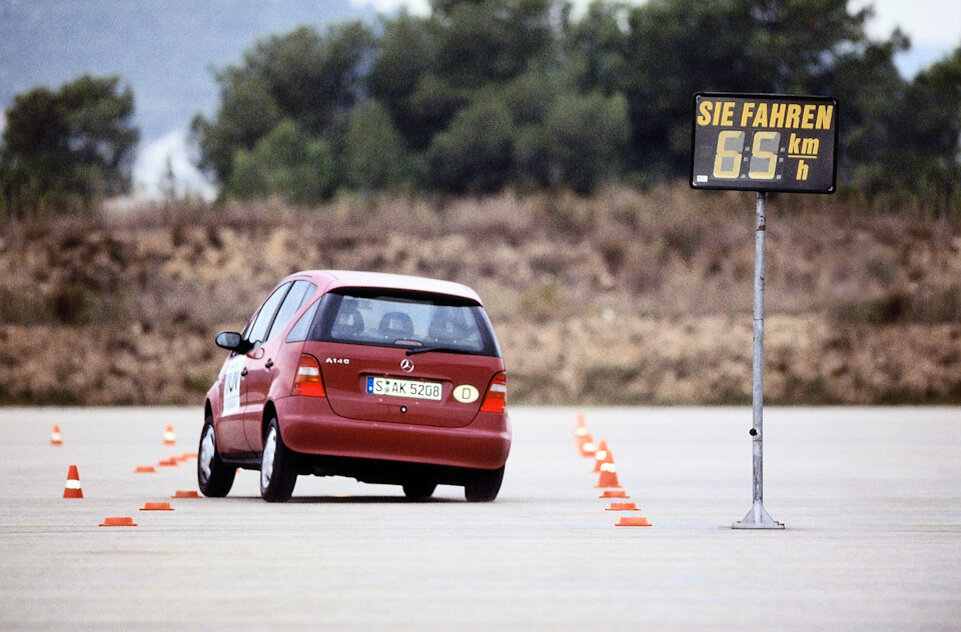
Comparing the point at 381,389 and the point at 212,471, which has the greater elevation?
the point at 381,389

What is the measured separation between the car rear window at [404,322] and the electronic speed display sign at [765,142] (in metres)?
2.82

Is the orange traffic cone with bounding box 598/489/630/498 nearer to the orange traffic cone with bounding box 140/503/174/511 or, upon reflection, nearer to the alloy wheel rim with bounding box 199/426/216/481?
the alloy wheel rim with bounding box 199/426/216/481

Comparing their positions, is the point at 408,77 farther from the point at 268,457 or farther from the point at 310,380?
the point at 310,380

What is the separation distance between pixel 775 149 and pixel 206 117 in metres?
68.6

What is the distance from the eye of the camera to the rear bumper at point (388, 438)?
47.2ft

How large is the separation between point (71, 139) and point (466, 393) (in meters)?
70.0

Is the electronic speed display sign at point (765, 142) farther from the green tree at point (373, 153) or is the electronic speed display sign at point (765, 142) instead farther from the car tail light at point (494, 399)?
the green tree at point (373, 153)

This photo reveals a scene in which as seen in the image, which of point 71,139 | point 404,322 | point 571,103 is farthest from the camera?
point 71,139

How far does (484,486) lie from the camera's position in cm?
1527

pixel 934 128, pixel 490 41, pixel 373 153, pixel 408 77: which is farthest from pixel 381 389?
pixel 408 77

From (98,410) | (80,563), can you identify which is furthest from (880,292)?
(80,563)

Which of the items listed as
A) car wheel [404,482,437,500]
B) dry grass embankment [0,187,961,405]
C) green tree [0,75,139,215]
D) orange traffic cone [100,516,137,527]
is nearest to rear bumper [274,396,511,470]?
car wheel [404,482,437,500]

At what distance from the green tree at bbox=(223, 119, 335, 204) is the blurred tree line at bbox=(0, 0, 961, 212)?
0.07m

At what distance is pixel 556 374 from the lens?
50.7 metres
